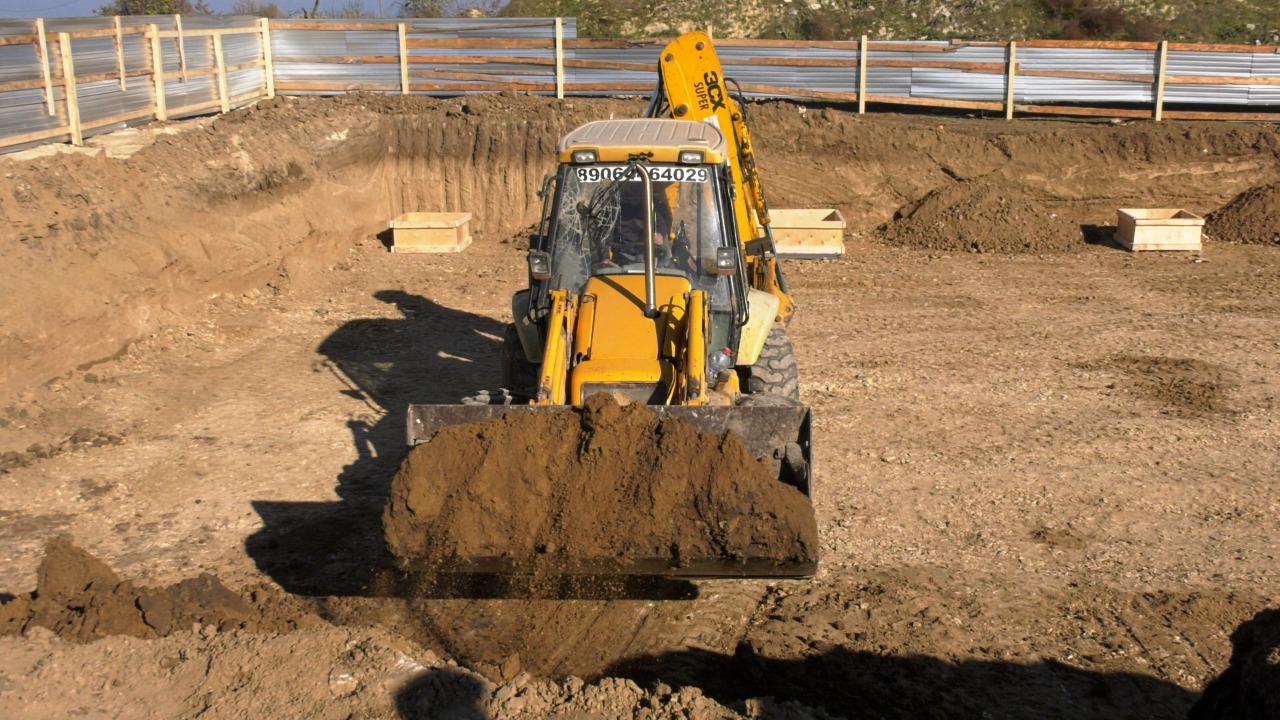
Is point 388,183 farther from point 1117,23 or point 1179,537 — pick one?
point 1117,23

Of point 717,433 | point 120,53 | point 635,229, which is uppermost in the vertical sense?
point 120,53

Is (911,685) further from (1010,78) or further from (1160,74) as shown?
(1160,74)

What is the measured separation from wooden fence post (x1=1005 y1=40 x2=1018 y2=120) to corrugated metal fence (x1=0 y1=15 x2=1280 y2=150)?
0.02 metres

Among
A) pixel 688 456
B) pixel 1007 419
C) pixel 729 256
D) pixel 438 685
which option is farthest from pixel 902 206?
pixel 438 685

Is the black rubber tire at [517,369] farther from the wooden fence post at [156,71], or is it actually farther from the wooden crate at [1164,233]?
the wooden crate at [1164,233]

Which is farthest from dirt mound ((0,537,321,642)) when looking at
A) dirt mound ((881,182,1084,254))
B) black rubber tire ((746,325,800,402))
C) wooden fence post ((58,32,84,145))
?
dirt mound ((881,182,1084,254))

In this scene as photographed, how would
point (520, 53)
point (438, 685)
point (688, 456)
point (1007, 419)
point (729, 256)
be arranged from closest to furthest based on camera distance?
point (438, 685) → point (688, 456) → point (729, 256) → point (1007, 419) → point (520, 53)

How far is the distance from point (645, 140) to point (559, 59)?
513 inches

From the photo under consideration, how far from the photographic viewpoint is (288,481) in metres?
8.57

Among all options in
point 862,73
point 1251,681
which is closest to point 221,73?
point 862,73

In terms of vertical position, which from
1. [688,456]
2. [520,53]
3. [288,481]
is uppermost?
[520,53]

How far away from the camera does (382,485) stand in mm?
8500

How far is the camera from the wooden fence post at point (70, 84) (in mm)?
13133

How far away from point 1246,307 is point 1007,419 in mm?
5296
